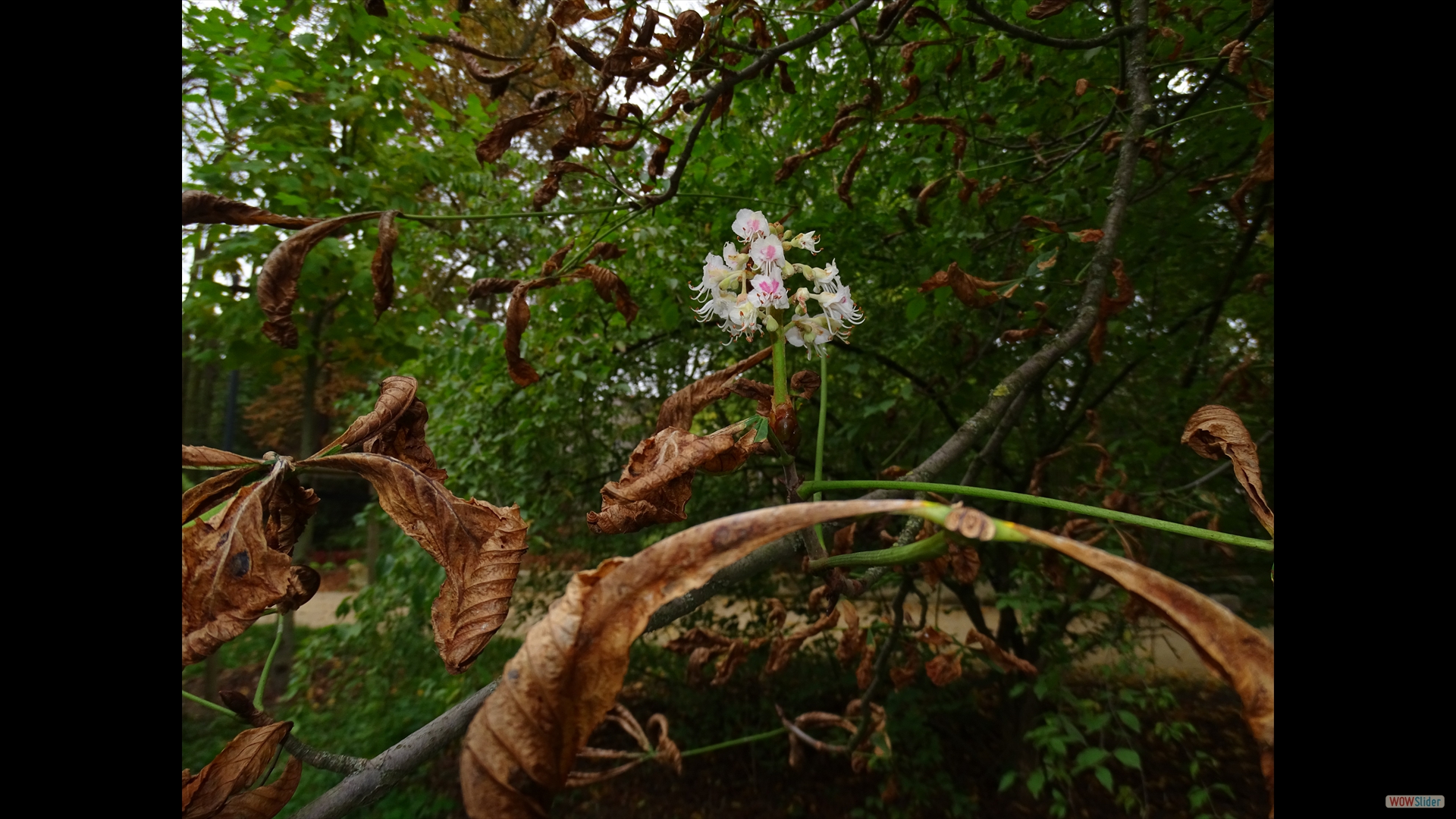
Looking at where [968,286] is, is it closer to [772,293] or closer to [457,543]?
[772,293]

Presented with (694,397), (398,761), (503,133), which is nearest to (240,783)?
(398,761)

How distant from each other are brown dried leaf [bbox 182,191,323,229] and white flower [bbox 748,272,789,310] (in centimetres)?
74

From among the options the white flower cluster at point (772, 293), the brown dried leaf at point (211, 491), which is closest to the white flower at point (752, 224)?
the white flower cluster at point (772, 293)

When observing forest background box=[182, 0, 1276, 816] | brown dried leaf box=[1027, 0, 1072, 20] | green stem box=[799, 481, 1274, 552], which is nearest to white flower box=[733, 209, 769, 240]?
forest background box=[182, 0, 1276, 816]

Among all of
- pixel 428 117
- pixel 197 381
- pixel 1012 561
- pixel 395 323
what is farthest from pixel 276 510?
pixel 197 381

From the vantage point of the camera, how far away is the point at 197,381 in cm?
1104

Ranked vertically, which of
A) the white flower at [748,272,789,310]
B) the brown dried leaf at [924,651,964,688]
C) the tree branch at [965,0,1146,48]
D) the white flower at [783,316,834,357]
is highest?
the tree branch at [965,0,1146,48]

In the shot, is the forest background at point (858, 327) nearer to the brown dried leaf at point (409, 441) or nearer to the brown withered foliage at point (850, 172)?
the brown withered foliage at point (850, 172)

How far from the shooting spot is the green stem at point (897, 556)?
19.9 inches

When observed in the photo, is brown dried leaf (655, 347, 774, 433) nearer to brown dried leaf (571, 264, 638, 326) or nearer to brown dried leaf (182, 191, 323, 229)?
brown dried leaf (571, 264, 638, 326)

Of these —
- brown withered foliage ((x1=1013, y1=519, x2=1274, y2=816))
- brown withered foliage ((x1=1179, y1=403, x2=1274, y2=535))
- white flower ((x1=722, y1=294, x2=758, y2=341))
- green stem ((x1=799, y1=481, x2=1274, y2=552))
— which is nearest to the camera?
brown withered foliage ((x1=1013, y1=519, x2=1274, y2=816))

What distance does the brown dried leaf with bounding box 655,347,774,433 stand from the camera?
3.23 feet

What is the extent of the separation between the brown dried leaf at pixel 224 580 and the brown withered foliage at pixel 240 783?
0.54ft
